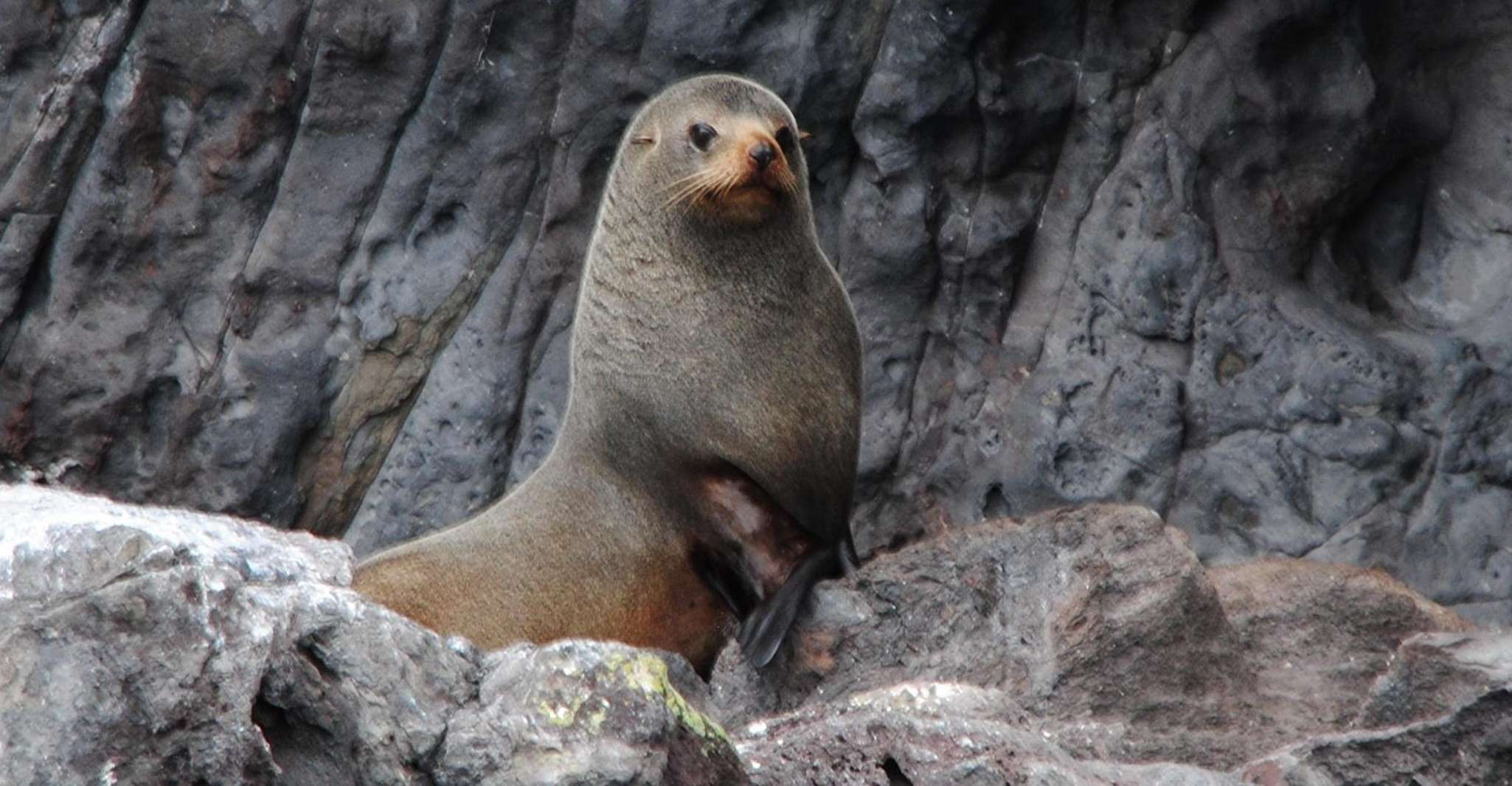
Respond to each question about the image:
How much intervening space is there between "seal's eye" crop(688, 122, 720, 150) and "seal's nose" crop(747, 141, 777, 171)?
9.1 inches

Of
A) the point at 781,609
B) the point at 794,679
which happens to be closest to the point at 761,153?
the point at 781,609

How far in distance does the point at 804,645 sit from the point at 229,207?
337cm

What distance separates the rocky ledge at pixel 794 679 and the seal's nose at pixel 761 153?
4.36ft

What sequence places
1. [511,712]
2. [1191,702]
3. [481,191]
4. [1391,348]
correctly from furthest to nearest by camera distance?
[481,191] < [1391,348] < [1191,702] < [511,712]

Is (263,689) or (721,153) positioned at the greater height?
(721,153)

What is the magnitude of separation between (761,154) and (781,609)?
141 centimetres

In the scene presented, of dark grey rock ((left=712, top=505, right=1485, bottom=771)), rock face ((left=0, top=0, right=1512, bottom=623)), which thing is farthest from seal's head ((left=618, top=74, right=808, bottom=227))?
rock face ((left=0, top=0, right=1512, bottom=623))

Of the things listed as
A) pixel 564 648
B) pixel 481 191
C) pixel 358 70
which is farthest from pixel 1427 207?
pixel 564 648

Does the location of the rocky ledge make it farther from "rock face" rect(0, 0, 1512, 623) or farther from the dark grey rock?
"rock face" rect(0, 0, 1512, 623)

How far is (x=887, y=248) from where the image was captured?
8.02 metres

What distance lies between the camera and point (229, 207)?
7906mm

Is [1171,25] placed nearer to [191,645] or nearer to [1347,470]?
[1347,470]

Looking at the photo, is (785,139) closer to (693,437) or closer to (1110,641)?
(693,437)

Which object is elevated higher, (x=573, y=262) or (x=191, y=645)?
(x=191, y=645)
